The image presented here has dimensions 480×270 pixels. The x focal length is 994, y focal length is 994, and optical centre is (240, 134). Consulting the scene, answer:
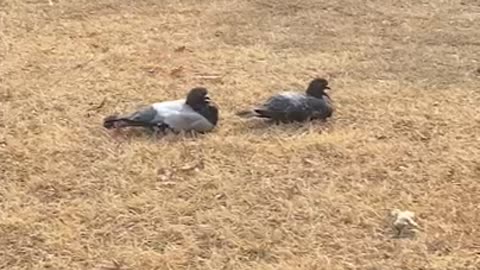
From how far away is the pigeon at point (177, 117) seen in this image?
13.6ft

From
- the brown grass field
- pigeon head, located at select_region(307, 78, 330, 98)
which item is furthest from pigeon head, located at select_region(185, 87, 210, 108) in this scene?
pigeon head, located at select_region(307, 78, 330, 98)

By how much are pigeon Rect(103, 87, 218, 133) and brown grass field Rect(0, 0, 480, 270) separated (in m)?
0.06

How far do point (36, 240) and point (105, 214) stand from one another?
28cm

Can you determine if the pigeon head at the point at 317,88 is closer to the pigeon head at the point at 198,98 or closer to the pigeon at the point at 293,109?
the pigeon at the point at 293,109

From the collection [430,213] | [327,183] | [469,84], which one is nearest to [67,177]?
[327,183]

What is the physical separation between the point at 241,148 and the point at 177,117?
0.34 m

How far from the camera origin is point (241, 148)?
4023mm

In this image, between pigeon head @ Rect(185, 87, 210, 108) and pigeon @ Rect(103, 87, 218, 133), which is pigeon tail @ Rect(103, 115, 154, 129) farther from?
pigeon head @ Rect(185, 87, 210, 108)

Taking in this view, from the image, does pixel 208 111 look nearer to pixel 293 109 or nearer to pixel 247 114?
pixel 247 114

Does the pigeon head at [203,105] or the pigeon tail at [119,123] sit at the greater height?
the pigeon head at [203,105]

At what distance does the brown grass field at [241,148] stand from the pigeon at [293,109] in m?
0.05

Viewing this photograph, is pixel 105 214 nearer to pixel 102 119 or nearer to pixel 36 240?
pixel 36 240

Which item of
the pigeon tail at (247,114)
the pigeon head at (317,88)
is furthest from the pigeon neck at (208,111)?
the pigeon head at (317,88)

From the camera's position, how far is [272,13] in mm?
6430
